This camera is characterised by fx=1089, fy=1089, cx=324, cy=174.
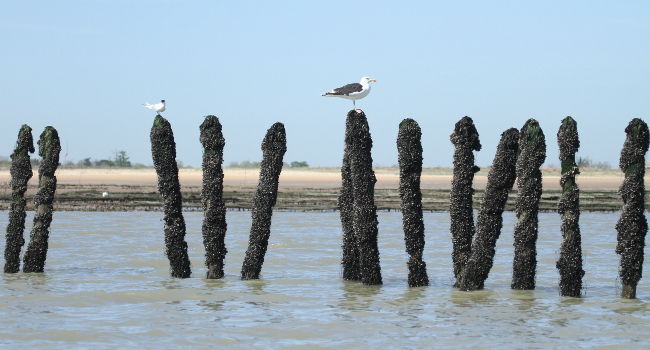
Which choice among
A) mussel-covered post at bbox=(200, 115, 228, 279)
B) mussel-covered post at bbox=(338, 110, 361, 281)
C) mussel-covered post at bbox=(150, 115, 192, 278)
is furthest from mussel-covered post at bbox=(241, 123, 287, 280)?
mussel-covered post at bbox=(150, 115, 192, 278)

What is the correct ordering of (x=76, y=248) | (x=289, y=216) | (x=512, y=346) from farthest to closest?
1. (x=289, y=216)
2. (x=76, y=248)
3. (x=512, y=346)

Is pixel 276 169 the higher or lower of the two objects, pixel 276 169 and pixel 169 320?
the higher

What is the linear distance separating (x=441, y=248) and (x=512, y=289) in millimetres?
11595

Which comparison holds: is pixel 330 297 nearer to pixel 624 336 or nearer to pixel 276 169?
pixel 276 169

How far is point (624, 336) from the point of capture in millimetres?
17297

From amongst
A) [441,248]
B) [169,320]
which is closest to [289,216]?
[441,248]

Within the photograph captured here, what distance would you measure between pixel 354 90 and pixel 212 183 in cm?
391

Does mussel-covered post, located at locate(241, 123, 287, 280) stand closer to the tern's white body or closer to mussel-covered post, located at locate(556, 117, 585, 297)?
the tern's white body

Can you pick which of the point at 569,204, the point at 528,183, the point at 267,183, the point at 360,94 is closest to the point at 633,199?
the point at 569,204

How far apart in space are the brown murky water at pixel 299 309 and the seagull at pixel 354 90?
13.3ft

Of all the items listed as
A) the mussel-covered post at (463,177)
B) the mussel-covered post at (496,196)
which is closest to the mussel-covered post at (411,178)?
the mussel-covered post at (463,177)

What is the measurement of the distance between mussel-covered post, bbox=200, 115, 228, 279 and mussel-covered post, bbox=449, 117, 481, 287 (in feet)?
15.7

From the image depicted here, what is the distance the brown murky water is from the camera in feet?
55.6

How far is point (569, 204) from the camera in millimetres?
19844
